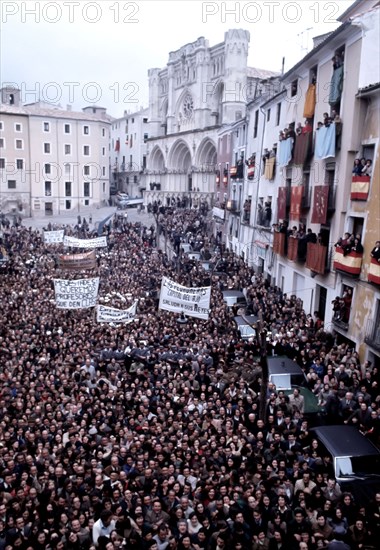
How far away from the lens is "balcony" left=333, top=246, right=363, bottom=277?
671 inches

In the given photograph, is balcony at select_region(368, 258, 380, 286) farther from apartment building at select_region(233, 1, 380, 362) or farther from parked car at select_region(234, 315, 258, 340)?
parked car at select_region(234, 315, 258, 340)

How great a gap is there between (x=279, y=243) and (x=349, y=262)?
7498mm

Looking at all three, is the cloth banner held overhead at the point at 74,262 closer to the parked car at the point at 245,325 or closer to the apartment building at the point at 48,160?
the parked car at the point at 245,325

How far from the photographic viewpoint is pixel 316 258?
20141 millimetres

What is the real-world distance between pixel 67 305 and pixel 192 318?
4.79 m

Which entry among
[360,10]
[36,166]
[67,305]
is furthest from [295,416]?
[36,166]

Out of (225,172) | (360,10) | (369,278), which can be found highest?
(360,10)

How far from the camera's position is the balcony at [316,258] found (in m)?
19.6

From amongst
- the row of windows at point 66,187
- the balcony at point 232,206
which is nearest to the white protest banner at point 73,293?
the balcony at point 232,206

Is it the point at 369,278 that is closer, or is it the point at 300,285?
the point at 369,278

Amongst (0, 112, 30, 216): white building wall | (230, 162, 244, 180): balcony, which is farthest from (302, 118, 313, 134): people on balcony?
(0, 112, 30, 216): white building wall

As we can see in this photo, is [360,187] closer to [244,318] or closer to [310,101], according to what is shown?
[244,318]

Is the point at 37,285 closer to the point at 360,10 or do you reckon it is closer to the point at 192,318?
the point at 192,318

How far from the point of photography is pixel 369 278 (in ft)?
52.3
